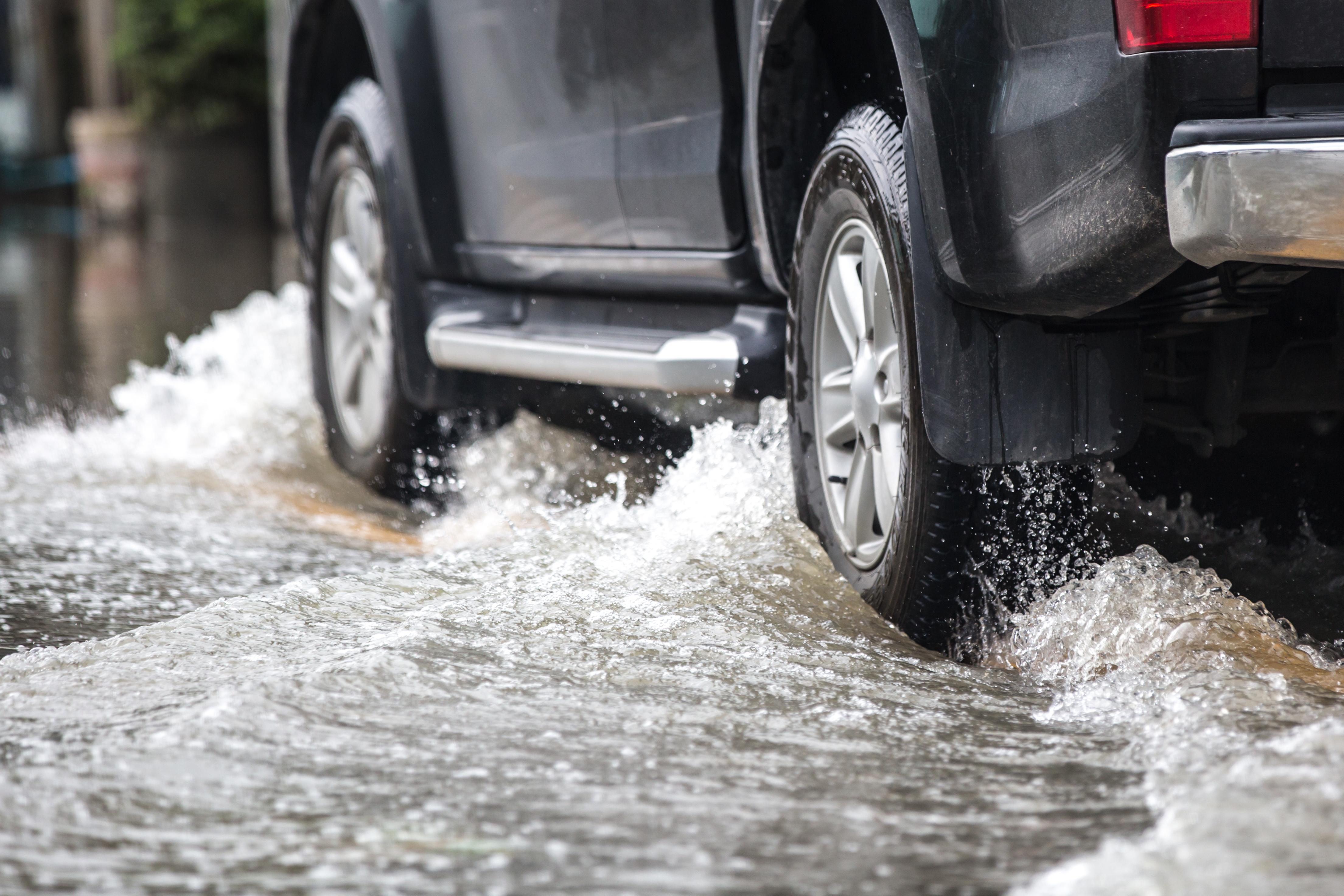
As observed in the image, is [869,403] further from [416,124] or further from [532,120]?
[416,124]

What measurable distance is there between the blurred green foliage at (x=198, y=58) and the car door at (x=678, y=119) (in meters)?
14.2

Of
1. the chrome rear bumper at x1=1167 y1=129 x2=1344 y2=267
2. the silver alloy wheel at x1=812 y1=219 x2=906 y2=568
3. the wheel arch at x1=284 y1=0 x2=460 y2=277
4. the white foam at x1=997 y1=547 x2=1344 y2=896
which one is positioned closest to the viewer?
the white foam at x1=997 y1=547 x2=1344 y2=896

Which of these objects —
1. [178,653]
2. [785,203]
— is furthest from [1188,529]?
[178,653]

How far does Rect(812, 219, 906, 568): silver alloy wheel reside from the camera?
2.51 m

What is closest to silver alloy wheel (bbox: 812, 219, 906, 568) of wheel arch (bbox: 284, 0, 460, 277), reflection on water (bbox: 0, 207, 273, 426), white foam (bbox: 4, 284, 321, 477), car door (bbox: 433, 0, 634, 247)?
car door (bbox: 433, 0, 634, 247)

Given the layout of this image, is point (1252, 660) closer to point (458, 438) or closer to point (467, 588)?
point (467, 588)

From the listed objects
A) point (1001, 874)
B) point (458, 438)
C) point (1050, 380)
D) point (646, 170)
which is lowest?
point (458, 438)

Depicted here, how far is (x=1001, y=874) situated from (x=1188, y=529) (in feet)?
4.57

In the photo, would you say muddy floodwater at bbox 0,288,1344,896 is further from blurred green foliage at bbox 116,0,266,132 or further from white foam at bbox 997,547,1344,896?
blurred green foliage at bbox 116,0,266,132

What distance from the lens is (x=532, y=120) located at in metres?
3.52

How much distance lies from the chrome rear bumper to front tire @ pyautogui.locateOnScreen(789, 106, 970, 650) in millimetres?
538

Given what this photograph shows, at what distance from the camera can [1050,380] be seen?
2293 millimetres

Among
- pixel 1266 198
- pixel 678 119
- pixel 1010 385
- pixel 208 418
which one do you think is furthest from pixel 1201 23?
→ pixel 208 418

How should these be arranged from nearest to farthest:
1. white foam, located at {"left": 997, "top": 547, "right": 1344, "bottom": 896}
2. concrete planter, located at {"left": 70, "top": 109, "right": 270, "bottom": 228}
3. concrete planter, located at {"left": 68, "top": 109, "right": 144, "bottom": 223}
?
1. white foam, located at {"left": 997, "top": 547, "right": 1344, "bottom": 896}
2. concrete planter, located at {"left": 70, "top": 109, "right": 270, "bottom": 228}
3. concrete planter, located at {"left": 68, "top": 109, "right": 144, "bottom": 223}
